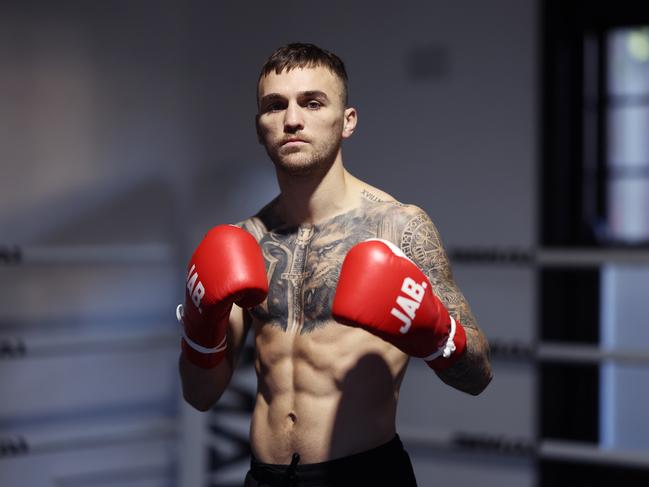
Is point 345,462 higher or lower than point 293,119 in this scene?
lower

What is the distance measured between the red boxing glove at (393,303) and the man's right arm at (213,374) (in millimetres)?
352

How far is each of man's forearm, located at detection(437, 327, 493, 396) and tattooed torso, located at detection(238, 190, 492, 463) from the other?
0.04 metres

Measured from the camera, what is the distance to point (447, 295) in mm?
1591

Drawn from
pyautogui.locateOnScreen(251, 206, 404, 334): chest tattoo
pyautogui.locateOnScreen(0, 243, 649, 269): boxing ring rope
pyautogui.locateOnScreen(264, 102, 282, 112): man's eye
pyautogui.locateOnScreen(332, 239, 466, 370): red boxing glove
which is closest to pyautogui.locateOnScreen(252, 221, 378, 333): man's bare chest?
pyautogui.locateOnScreen(251, 206, 404, 334): chest tattoo

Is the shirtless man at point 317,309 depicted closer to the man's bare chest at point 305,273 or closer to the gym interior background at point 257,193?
the man's bare chest at point 305,273

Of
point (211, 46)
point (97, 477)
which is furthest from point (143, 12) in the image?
point (97, 477)

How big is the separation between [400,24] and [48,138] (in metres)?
1.36

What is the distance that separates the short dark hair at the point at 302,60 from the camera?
5.27 feet

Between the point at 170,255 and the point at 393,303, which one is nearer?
the point at 393,303

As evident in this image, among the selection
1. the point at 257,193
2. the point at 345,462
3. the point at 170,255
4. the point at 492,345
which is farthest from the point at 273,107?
the point at 257,193

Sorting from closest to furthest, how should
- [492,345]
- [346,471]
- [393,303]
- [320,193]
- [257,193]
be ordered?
[393,303], [346,471], [320,193], [492,345], [257,193]

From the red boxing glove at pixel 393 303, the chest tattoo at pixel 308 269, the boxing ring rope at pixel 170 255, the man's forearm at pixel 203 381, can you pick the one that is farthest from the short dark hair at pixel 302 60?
the boxing ring rope at pixel 170 255

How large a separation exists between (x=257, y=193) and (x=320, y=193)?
1.72 m

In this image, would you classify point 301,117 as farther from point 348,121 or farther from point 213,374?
point 213,374
